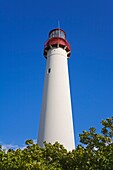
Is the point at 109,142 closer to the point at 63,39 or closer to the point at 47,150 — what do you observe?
the point at 47,150

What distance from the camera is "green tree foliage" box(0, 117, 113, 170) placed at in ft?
39.1

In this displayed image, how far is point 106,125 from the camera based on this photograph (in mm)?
14664

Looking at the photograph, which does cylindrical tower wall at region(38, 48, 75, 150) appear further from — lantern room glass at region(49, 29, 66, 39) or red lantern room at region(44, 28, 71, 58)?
lantern room glass at region(49, 29, 66, 39)

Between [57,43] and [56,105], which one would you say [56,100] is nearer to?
[56,105]

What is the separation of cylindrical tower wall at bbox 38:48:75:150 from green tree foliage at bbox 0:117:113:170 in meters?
4.29

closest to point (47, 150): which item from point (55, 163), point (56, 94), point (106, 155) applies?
point (55, 163)

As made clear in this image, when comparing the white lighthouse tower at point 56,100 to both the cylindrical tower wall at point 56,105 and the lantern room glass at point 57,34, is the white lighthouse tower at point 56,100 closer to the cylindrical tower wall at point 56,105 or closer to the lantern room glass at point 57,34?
the cylindrical tower wall at point 56,105

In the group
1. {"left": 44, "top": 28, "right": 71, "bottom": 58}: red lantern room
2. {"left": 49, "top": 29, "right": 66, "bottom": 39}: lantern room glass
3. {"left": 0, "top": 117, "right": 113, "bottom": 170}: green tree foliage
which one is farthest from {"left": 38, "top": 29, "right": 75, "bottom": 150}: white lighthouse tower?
{"left": 0, "top": 117, "right": 113, "bottom": 170}: green tree foliage

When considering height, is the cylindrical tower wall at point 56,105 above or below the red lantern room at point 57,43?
below

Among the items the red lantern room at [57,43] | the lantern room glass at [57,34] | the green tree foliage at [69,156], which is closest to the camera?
the green tree foliage at [69,156]

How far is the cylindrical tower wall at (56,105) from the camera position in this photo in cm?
1955

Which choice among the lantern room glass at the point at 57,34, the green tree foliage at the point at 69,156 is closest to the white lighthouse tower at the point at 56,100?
the lantern room glass at the point at 57,34

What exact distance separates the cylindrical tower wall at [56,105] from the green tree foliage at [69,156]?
4288 mm

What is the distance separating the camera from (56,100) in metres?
21.2
